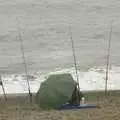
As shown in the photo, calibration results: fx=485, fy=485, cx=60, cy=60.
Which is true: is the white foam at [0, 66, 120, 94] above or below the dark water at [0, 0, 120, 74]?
Answer: below

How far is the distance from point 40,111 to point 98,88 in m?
3.10

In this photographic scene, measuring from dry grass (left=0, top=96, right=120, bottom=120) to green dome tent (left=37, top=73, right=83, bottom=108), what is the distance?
0.76 feet

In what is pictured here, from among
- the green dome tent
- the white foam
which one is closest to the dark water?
the white foam

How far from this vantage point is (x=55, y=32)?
17609 mm

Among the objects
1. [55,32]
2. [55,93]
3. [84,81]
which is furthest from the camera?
[55,32]

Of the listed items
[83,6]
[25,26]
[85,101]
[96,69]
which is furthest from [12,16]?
[85,101]

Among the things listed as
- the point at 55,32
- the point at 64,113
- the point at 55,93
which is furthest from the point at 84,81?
the point at 55,32

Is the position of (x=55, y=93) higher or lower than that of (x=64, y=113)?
higher

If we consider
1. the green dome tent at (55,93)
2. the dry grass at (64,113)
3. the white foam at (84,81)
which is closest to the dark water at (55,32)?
the white foam at (84,81)

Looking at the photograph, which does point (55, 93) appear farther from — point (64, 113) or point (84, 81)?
point (84, 81)

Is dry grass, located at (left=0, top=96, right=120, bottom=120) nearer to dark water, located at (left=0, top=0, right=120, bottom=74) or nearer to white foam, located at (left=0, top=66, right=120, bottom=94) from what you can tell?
white foam, located at (left=0, top=66, right=120, bottom=94)

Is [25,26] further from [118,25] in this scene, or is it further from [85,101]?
[85,101]

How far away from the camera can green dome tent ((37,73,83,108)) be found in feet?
32.9

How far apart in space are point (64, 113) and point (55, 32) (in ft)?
28.0
